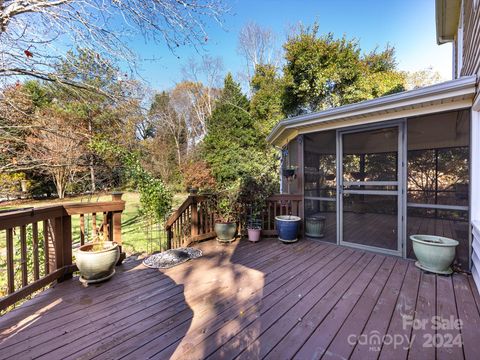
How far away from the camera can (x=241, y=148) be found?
13695 mm

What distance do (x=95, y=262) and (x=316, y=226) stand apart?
3.48 m

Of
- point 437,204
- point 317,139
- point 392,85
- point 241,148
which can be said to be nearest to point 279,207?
point 317,139

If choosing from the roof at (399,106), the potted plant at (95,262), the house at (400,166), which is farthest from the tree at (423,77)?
the potted plant at (95,262)

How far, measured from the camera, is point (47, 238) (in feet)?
8.20

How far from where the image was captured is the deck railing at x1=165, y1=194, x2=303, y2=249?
397 centimetres

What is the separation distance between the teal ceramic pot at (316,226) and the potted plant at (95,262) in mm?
3237

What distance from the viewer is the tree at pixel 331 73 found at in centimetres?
901

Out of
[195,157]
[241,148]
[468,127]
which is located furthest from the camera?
[195,157]

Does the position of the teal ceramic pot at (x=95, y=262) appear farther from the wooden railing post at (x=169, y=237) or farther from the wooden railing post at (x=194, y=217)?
the wooden railing post at (x=194, y=217)

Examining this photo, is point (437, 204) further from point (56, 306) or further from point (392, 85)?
point (392, 85)

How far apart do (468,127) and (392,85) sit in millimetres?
7809

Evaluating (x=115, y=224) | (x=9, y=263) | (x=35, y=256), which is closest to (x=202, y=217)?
(x=115, y=224)

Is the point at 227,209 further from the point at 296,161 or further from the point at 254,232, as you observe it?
the point at 296,161

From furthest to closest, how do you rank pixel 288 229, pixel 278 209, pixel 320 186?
pixel 278 209
pixel 320 186
pixel 288 229
